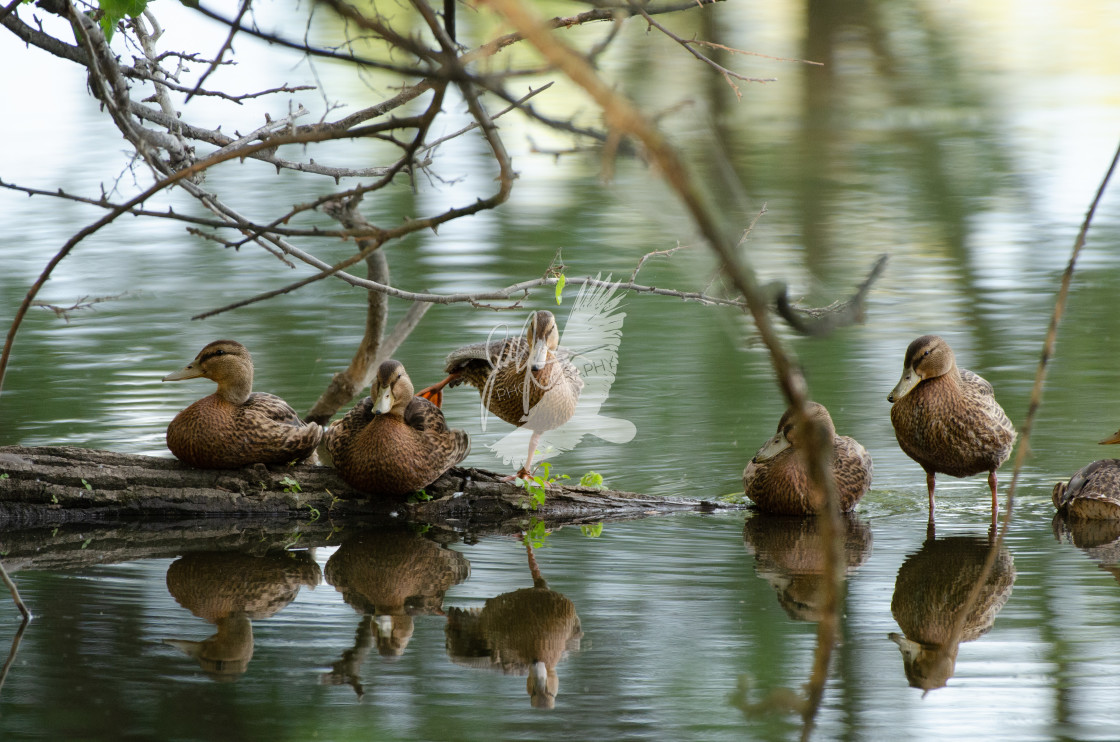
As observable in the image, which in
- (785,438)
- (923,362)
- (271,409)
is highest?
(271,409)

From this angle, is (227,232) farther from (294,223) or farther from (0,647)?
(0,647)

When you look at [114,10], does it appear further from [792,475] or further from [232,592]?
[792,475]

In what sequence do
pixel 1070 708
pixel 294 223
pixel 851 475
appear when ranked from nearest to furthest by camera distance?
1. pixel 1070 708
2. pixel 851 475
3. pixel 294 223

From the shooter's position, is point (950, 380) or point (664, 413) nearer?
point (950, 380)

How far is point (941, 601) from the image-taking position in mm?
4613

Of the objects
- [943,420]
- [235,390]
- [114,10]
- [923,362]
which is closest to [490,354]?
[235,390]

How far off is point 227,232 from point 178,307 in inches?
106

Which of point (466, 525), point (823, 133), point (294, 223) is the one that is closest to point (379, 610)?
point (466, 525)

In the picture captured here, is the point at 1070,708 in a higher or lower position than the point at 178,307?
higher

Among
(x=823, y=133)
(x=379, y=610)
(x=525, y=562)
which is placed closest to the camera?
(x=379, y=610)

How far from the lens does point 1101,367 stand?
25.8 ft

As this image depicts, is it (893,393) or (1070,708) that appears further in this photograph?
(893,393)

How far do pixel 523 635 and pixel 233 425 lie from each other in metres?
1.99

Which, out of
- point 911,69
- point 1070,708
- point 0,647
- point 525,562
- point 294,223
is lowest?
point 911,69
